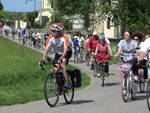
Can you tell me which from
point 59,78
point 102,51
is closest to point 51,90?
point 59,78

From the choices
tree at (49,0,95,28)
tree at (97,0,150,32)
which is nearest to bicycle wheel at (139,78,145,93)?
tree at (97,0,150,32)

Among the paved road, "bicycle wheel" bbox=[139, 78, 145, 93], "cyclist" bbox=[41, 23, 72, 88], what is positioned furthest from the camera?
"bicycle wheel" bbox=[139, 78, 145, 93]

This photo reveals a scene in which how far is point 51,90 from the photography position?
34.6ft

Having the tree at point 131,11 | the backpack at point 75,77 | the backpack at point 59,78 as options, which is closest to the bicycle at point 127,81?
the backpack at point 75,77

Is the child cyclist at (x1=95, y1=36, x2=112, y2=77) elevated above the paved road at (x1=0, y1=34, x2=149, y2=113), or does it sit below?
above

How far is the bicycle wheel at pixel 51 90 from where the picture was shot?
1035cm

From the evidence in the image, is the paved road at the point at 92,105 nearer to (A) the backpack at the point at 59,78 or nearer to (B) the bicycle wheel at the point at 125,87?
(B) the bicycle wheel at the point at 125,87

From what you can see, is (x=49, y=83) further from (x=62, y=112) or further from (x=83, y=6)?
(x=83, y=6)

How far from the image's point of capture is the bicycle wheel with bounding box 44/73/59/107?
34.0 feet

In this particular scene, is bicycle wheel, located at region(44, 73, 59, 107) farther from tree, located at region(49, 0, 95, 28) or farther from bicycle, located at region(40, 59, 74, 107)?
tree, located at region(49, 0, 95, 28)

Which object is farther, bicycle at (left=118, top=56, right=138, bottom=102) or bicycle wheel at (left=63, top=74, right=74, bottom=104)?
bicycle at (left=118, top=56, right=138, bottom=102)

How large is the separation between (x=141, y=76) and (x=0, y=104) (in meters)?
3.78

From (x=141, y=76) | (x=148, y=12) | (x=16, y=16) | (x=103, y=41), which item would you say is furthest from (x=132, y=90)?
(x=16, y=16)

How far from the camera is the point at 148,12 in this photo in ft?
159
